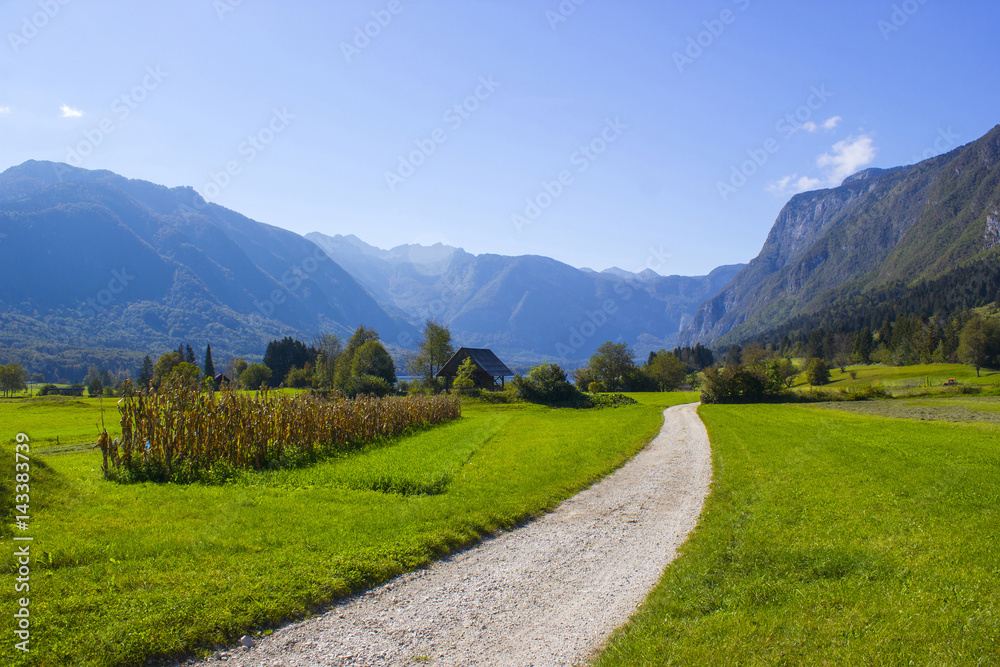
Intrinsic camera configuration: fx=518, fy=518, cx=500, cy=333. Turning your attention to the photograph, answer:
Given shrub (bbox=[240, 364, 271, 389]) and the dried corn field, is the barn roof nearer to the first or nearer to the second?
shrub (bbox=[240, 364, 271, 389])

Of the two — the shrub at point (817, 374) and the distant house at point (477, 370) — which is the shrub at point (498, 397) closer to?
the distant house at point (477, 370)

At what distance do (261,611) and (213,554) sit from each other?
2198 millimetres

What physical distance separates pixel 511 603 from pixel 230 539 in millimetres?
4714

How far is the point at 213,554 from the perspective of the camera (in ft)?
25.0

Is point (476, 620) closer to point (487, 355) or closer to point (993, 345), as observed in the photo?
point (487, 355)

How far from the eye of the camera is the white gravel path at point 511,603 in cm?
534

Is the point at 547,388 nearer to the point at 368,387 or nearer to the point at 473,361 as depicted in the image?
the point at 473,361

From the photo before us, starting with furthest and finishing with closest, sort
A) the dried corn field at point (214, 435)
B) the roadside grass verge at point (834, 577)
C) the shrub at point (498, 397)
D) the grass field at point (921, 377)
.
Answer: the grass field at point (921, 377)
the shrub at point (498, 397)
the dried corn field at point (214, 435)
the roadside grass verge at point (834, 577)

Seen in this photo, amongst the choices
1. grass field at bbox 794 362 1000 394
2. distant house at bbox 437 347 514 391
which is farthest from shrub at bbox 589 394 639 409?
grass field at bbox 794 362 1000 394

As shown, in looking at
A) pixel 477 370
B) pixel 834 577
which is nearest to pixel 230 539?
pixel 834 577

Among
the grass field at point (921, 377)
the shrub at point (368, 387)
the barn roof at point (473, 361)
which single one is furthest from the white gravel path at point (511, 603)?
the grass field at point (921, 377)

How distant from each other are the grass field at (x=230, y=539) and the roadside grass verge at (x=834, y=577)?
12.5 ft

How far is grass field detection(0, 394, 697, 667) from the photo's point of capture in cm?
550

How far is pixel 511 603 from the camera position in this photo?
661 centimetres
